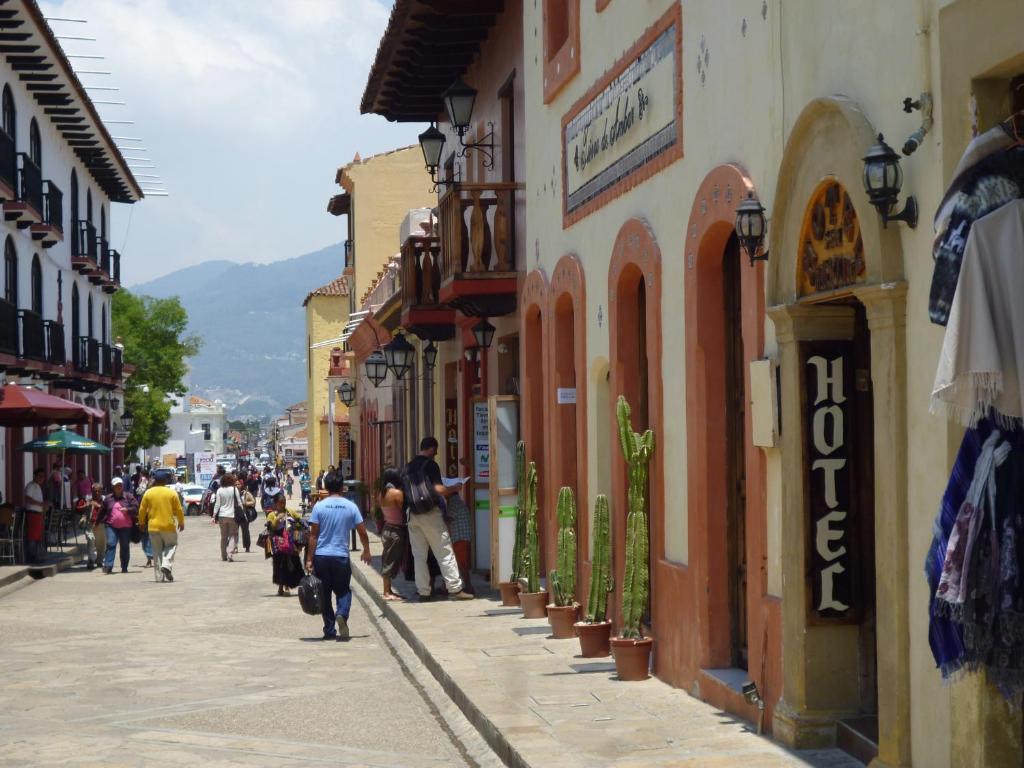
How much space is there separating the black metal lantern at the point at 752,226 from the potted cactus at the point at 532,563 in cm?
727

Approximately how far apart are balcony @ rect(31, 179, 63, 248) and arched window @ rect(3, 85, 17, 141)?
2404 mm

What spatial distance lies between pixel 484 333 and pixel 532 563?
15.1ft

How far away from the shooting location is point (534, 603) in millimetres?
15602

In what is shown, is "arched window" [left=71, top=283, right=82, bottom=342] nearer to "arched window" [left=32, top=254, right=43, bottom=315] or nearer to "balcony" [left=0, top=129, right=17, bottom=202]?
"arched window" [left=32, top=254, right=43, bottom=315]

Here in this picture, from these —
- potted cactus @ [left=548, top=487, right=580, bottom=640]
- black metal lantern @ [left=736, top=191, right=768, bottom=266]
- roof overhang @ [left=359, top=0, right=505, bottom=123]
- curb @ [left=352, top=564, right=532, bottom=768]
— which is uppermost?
roof overhang @ [left=359, top=0, right=505, bottom=123]

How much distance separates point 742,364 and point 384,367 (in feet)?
59.9

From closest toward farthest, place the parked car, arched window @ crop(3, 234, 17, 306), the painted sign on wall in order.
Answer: the painted sign on wall
arched window @ crop(3, 234, 17, 306)
the parked car

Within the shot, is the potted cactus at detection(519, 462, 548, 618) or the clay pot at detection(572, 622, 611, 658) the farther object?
the potted cactus at detection(519, 462, 548, 618)

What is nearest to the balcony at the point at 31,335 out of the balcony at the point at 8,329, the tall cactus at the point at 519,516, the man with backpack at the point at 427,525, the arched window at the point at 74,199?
the balcony at the point at 8,329

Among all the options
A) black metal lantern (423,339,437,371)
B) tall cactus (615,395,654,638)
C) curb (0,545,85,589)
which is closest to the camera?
tall cactus (615,395,654,638)

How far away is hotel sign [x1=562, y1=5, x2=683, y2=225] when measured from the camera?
11.0 metres

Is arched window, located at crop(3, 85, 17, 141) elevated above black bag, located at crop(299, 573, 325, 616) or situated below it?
above

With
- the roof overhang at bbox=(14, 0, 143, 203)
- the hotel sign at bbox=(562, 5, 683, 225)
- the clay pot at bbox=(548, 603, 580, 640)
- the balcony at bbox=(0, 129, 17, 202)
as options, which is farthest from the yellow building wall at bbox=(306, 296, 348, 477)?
the clay pot at bbox=(548, 603, 580, 640)

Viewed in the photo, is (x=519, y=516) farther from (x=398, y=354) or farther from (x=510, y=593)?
(x=398, y=354)
